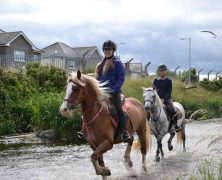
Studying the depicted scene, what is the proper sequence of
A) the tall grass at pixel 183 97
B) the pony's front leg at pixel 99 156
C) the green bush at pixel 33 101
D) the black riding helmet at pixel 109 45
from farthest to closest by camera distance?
the tall grass at pixel 183 97
the green bush at pixel 33 101
the black riding helmet at pixel 109 45
the pony's front leg at pixel 99 156

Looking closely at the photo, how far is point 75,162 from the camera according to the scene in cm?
1194

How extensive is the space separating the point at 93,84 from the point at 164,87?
4.94 m

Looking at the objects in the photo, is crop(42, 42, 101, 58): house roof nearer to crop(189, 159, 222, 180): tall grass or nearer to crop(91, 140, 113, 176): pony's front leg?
crop(91, 140, 113, 176): pony's front leg

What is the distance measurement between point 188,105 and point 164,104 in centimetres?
1636

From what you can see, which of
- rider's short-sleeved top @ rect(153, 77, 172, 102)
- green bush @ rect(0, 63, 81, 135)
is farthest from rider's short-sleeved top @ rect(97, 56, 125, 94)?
green bush @ rect(0, 63, 81, 135)

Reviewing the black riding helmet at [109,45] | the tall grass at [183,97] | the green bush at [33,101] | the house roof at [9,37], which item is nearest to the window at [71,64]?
the tall grass at [183,97]

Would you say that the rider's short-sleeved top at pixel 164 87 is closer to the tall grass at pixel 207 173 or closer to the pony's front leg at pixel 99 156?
the pony's front leg at pixel 99 156

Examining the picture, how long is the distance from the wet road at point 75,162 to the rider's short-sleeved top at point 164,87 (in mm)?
1320

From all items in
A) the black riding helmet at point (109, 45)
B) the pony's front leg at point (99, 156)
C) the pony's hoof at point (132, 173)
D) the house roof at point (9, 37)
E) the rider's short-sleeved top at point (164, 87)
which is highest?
the house roof at point (9, 37)

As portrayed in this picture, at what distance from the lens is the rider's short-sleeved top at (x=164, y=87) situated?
12852mm

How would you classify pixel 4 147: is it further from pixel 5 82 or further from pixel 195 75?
pixel 195 75

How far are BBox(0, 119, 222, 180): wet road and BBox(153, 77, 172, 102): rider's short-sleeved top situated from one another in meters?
1.32

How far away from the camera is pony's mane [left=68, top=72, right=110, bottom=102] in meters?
8.02

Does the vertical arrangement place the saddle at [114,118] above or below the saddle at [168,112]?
above
